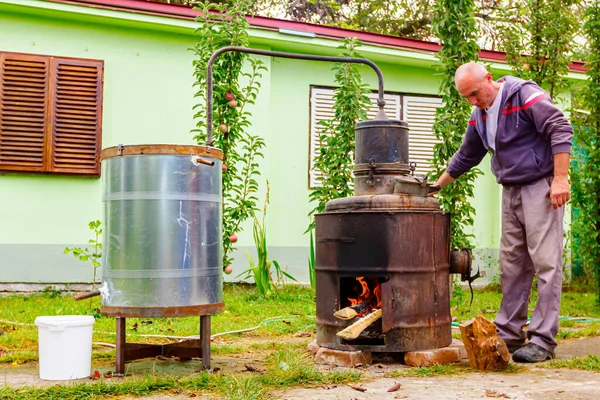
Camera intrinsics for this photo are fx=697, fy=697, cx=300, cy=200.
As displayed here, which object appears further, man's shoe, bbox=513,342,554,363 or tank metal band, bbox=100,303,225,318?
man's shoe, bbox=513,342,554,363

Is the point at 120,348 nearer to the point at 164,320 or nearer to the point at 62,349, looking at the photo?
the point at 62,349

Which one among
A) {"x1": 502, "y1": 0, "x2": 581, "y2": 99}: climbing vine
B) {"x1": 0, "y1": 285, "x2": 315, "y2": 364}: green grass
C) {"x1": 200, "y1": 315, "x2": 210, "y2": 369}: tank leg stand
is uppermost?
{"x1": 502, "y1": 0, "x2": 581, "y2": 99}: climbing vine

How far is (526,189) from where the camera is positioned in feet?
14.7

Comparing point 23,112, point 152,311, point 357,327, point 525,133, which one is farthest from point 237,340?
point 23,112

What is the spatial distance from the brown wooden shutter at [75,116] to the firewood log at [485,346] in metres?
5.49

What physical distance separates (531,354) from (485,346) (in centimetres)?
50

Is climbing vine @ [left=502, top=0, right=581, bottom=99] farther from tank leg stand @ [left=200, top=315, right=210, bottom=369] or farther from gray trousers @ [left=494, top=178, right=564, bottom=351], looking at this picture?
tank leg stand @ [left=200, top=315, right=210, bottom=369]

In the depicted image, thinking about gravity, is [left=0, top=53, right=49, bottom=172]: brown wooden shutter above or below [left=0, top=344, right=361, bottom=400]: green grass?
above

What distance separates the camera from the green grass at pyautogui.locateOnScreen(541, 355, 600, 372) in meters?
4.04

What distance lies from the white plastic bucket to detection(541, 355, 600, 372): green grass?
269cm

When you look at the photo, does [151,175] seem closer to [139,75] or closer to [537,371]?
[537,371]

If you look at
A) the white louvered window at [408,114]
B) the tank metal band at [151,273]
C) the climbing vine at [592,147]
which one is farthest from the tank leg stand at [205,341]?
the white louvered window at [408,114]

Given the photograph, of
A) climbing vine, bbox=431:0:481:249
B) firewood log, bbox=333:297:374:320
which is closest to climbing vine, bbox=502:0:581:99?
climbing vine, bbox=431:0:481:249

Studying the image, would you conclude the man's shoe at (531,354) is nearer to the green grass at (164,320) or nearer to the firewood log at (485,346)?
the firewood log at (485,346)
